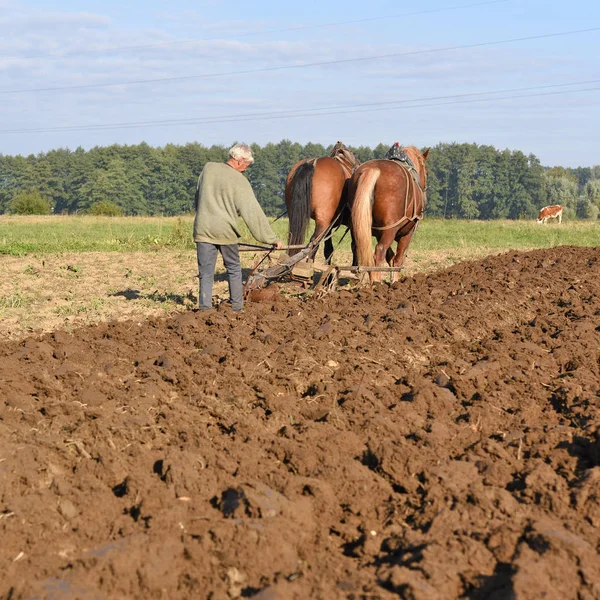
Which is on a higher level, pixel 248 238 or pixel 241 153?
pixel 241 153

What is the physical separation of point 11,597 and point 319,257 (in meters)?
12.0

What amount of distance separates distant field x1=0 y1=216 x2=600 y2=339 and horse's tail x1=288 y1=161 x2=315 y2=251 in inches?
52.7

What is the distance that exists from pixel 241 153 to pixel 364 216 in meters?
2.69

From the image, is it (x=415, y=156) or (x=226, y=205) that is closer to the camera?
(x=226, y=205)

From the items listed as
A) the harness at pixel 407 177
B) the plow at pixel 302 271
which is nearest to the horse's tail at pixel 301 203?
the plow at pixel 302 271

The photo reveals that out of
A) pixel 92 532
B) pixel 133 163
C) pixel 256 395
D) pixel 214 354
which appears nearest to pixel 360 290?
pixel 214 354

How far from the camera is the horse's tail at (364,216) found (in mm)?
10234

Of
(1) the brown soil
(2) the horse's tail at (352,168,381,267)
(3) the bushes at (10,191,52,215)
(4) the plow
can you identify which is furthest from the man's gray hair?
(3) the bushes at (10,191,52,215)

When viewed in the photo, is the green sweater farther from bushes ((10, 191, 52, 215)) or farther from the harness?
bushes ((10, 191, 52, 215))

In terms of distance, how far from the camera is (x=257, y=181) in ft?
301

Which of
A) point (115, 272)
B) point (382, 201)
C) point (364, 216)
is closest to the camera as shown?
point (364, 216)

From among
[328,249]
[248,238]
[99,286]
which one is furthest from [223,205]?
[248,238]

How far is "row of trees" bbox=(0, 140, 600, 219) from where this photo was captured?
8256 cm

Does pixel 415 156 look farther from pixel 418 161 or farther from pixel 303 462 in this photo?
pixel 303 462
